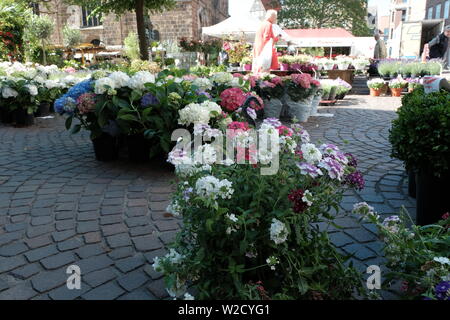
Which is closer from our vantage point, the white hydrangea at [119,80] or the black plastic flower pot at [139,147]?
the white hydrangea at [119,80]

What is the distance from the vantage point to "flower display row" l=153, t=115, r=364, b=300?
5.74ft

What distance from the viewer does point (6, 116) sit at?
8016 millimetres

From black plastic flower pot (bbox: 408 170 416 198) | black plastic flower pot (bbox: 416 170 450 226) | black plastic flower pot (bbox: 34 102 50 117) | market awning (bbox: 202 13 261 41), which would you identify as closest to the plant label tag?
black plastic flower pot (bbox: 408 170 416 198)

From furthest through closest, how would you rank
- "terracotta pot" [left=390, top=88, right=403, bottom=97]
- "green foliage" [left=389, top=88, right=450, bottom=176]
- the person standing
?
"terracotta pot" [left=390, top=88, right=403, bottom=97], the person standing, "green foliage" [left=389, top=88, right=450, bottom=176]

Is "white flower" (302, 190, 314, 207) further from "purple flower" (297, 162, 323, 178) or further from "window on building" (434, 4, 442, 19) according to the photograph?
"window on building" (434, 4, 442, 19)

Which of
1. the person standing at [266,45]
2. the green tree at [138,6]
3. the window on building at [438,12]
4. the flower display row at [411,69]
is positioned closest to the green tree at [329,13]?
the window on building at [438,12]

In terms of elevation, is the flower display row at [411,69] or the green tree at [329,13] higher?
the green tree at [329,13]

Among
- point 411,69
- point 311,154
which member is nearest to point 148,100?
point 311,154

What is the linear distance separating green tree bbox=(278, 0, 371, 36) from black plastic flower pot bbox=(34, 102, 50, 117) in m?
43.2

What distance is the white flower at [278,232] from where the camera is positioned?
5.58 feet

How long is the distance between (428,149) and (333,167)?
4.51 feet

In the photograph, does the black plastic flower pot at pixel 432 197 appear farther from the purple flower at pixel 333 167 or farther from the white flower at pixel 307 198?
the white flower at pixel 307 198

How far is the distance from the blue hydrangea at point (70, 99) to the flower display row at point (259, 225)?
319 centimetres
